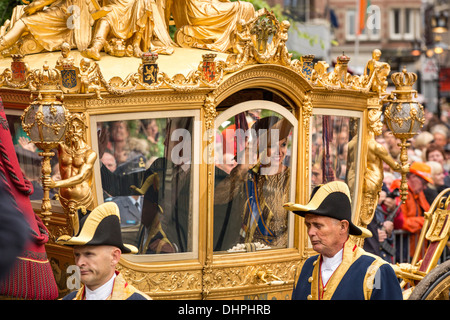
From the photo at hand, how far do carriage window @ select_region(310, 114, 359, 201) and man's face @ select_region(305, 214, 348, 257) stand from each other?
2.38 meters

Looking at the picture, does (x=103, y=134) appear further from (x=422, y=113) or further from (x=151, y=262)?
(x=422, y=113)

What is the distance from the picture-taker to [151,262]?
6.88 meters

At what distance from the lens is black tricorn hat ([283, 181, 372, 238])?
206 inches

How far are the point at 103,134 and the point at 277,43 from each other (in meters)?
1.58

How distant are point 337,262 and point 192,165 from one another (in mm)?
1989

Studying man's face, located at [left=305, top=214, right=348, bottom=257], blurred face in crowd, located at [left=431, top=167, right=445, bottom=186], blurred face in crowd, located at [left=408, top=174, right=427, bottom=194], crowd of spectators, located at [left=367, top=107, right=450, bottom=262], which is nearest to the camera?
man's face, located at [left=305, top=214, right=348, bottom=257]

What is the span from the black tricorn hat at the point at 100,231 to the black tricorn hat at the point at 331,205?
1.05 metres

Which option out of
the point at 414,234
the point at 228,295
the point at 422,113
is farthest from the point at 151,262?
the point at 414,234

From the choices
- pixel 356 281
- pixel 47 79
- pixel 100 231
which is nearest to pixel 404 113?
pixel 356 281

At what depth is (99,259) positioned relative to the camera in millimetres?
4812

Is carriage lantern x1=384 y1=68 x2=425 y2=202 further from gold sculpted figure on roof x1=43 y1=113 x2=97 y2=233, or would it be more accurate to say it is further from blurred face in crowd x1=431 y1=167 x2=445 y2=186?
blurred face in crowd x1=431 y1=167 x2=445 y2=186

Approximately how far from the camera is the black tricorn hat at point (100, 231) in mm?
4781

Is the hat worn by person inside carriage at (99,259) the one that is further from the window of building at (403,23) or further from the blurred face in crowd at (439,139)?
the window of building at (403,23)

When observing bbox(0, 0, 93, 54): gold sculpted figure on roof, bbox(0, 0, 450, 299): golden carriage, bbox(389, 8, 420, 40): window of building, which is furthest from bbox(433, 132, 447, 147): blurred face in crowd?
bbox(389, 8, 420, 40): window of building
